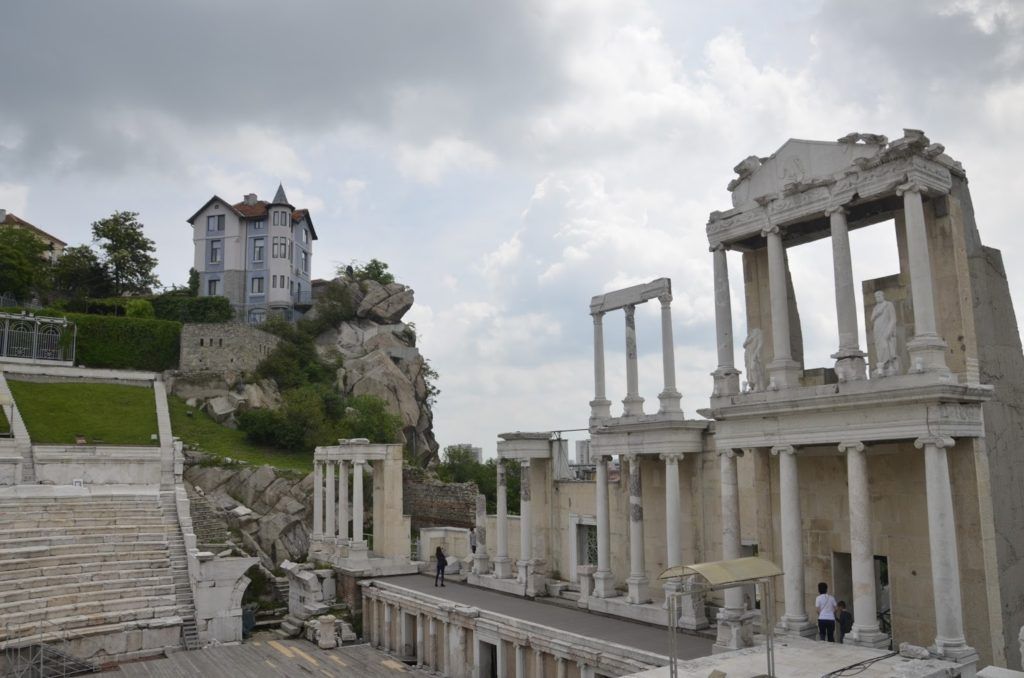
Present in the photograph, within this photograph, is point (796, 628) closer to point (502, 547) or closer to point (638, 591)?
point (638, 591)

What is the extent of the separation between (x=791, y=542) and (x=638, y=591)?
6644 mm

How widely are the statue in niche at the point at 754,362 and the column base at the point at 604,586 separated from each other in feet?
26.0

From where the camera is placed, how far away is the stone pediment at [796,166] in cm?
1622

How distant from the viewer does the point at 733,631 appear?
52.9ft

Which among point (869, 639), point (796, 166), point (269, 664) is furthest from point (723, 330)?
point (269, 664)

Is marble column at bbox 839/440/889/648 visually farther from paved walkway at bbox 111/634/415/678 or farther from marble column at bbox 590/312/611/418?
paved walkway at bbox 111/634/415/678

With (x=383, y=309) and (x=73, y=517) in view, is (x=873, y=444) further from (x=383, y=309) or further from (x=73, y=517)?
(x=383, y=309)

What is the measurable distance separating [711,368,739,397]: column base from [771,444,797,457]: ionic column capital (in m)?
2.40

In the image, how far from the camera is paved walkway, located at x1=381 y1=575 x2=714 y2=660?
58.4ft

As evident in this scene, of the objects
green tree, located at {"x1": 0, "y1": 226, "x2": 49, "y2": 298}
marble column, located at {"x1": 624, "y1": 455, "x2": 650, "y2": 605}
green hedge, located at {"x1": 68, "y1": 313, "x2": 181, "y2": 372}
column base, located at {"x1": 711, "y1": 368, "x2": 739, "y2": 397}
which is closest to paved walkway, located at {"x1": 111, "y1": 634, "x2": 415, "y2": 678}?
marble column, located at {"x1": 624, "y1": 455, "x2": 650, "y2": 605}

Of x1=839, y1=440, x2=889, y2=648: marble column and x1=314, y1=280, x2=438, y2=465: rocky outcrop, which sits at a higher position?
x1=314, y1=280, x2=438, y2=465: rocky outcrop

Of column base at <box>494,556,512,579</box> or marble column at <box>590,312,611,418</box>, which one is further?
column base at <box>494,556,512,579</box>

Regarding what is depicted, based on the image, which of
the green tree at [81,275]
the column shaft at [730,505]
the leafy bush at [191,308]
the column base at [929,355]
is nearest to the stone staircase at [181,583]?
the column shaft at [730,505]

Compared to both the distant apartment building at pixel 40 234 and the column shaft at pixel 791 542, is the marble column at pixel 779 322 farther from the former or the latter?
the distant apartment building at pixel 40 234
